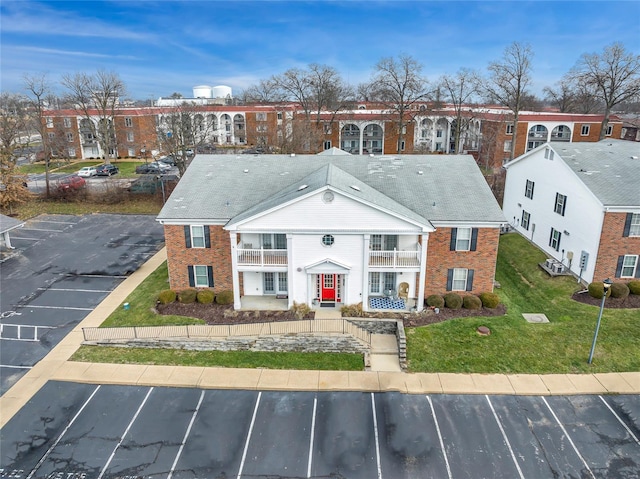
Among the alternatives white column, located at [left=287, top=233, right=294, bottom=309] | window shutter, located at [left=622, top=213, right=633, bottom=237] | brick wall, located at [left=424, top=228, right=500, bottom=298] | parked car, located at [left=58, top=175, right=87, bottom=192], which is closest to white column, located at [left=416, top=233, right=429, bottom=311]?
brick wall, located at [left=424, top=228, right=500, bottom=298]

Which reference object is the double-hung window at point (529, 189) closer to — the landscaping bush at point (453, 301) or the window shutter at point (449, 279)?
the window shutter at point (449, 279)

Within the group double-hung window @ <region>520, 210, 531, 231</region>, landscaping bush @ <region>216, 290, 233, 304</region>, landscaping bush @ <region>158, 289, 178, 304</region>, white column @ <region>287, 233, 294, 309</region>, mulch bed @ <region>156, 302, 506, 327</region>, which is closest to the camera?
white column @ <region>287, 233, 294, 309</region>

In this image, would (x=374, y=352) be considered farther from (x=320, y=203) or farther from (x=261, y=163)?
(x=261, y=163)

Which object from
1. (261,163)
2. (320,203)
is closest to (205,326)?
(320,203)

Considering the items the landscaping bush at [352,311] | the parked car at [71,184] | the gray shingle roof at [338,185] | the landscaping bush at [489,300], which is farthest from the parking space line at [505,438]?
the parked car at [71,184]

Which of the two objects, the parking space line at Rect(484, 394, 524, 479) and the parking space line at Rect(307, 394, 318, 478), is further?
the parking space line at Rect(307, 394, 318, 478)

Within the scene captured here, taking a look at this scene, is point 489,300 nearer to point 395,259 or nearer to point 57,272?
point 395,259

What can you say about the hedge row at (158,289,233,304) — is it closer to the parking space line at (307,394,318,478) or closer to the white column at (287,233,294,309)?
the white column at (287,233,294,309)
